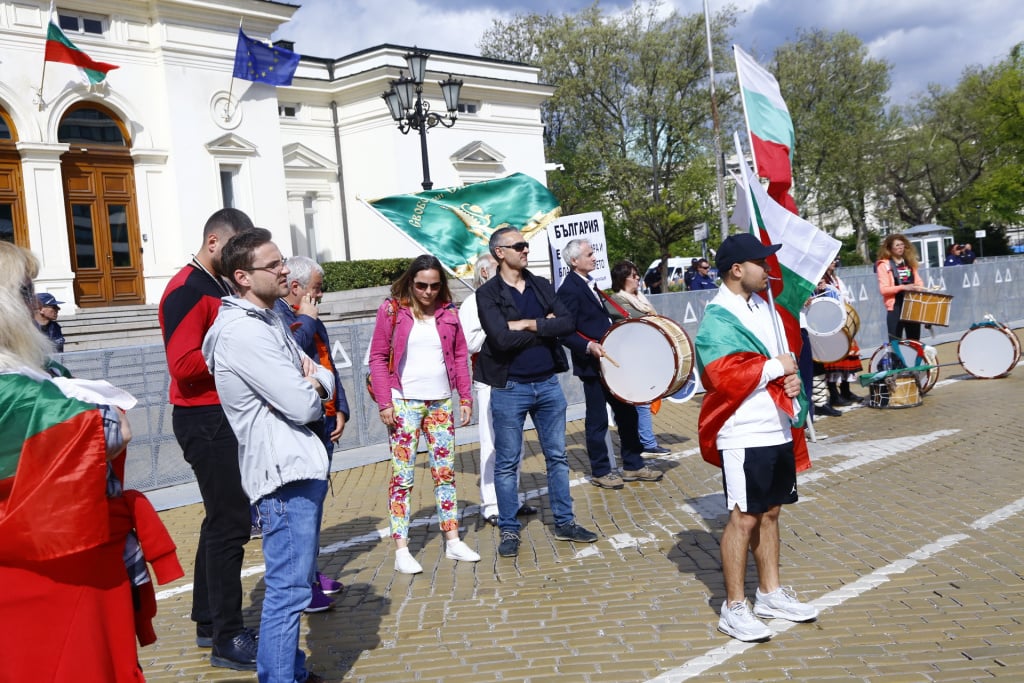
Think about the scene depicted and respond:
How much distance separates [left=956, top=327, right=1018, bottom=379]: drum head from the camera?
13.1 m

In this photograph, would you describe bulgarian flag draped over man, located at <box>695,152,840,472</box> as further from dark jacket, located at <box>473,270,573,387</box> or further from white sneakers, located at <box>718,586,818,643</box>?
dark jacket, located at <box>473,270,573,387</box>

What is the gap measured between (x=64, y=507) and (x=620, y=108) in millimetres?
45880

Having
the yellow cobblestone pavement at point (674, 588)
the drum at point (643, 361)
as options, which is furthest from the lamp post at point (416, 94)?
the yellow cobblestone pavement at point (674, 588)

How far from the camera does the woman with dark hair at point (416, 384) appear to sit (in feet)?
20.2

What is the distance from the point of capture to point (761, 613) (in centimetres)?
480

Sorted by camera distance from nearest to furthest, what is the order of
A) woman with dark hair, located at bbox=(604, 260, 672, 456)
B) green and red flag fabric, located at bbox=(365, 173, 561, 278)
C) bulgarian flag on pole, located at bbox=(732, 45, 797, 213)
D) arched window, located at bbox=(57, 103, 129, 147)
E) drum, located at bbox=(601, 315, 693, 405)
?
bulgarian flag on pole, located at bbox=(732, 45, 797, 213) → drum, located at bbox=(601, 315, 693, 405) → green and red flag fabric, located at bbox=(365, 173, 561, 278) → woman with dark hair, located at bbox=(604, 260, 672, 456) → arched window, located at bbox=(57, 103, 129, 147)

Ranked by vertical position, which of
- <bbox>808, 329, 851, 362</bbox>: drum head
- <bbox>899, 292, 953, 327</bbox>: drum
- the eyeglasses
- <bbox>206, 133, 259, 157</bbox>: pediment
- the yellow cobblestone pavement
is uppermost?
<bbox>206, 133, 259, 157</bbox>: pediment

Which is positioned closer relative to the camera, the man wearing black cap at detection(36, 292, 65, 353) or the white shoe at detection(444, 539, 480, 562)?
the white shoe at detection(444, 539, 480, 562)

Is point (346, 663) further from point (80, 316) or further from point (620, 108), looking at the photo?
point (620, 108)

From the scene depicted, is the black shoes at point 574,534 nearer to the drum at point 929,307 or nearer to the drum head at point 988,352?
the drum at point 929,307

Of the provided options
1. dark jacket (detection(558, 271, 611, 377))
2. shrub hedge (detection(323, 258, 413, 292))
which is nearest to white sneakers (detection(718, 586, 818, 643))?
dark jacket (detection(558, 271, 611, 377))

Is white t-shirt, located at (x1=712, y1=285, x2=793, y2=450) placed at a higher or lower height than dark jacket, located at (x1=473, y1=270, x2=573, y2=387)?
lower

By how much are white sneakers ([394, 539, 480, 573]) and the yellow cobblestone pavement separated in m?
0.06

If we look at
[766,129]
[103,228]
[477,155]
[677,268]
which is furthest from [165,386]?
[677,268]
